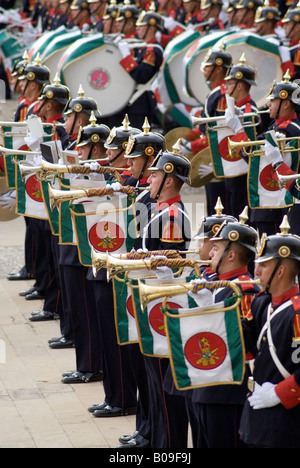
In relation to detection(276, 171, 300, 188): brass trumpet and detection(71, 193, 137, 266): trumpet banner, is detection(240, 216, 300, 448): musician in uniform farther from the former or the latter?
detection(276, 171, 300, 188): brass trumpet

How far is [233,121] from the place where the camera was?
9258mm

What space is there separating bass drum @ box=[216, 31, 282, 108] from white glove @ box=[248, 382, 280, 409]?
23.9ft

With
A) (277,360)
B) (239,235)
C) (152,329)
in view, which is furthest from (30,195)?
(277,360)

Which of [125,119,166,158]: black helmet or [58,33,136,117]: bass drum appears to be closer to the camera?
[125,119,166,158]: black helmet

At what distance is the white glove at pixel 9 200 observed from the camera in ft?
31.7

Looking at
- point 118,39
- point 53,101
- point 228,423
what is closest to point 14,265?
point 53,101

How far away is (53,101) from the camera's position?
30.6ft

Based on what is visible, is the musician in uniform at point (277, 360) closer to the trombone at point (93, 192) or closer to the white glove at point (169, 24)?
the trombone at point (93, 192)

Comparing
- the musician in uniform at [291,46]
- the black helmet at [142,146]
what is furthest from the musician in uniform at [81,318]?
the musician in uniform at [291,46]

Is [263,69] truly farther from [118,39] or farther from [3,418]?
[3,418]

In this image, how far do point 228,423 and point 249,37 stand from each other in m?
7.44

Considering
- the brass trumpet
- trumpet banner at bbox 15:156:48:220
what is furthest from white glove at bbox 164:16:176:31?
the brass trumpet

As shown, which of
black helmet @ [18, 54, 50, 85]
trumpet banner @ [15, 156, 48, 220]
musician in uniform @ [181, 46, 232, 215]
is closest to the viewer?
trumpet banner @ [15, 156, 48, 220]

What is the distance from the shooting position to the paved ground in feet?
21.9
